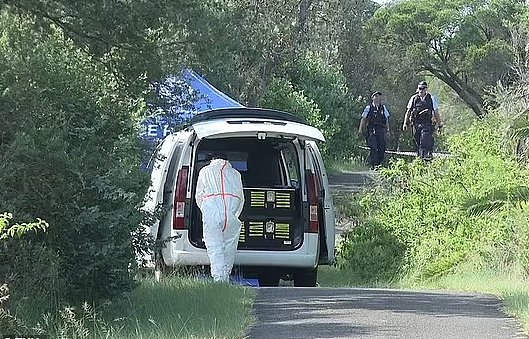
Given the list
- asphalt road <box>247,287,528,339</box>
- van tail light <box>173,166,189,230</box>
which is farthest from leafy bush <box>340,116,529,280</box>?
van tail light <box>173,166,189,230</box>

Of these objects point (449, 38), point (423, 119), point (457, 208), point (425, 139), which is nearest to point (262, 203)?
→ point (457, 208)

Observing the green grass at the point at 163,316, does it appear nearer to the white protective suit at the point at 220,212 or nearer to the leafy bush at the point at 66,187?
the leafy bush at the point at 66,187

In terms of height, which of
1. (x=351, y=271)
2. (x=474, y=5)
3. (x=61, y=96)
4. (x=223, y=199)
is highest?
(x=474, y=5)

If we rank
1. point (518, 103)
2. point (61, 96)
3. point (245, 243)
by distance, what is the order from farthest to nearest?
point (518, 103) < point (245, 243) < point (61, 96)

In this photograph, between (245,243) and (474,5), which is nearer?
(245,243)

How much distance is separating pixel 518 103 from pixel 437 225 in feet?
11.1

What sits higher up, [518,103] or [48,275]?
[518,103]

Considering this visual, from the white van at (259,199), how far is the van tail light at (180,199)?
0.01 meters

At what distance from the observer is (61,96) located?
28.6 ft

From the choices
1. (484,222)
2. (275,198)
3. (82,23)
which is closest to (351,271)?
(484,222)

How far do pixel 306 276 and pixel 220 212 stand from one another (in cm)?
192

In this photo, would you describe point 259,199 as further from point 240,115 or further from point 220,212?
point 220,212

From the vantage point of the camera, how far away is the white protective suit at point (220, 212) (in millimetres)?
10781

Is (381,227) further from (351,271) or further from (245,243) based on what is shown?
(245,243)
